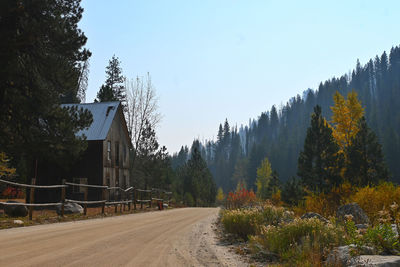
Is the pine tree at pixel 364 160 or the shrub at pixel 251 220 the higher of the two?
the pine tree at pixel 364 160

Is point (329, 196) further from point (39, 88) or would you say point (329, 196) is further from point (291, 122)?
point (291, 122)

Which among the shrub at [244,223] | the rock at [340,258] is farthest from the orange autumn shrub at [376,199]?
the rock at [340,258]

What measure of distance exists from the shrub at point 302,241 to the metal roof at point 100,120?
2474 centimetres

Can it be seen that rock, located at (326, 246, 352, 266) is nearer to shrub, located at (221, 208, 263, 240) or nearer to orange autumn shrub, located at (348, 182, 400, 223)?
shrub, located at (221, 208, 263, 240)

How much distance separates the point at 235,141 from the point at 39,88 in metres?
168

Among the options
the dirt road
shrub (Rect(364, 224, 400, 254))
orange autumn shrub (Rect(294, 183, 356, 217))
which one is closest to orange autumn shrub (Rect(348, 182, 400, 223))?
orange autumn shrub (Rect(294, 183, 356, 217))

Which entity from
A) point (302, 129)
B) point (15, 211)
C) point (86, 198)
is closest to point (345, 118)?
point (86, 198)

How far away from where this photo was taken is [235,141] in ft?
599

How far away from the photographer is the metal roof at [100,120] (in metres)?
30.5

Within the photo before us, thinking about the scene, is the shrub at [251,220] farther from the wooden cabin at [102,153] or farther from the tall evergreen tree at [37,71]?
the wooden cabin at [102,153]

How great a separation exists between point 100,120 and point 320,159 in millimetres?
19751

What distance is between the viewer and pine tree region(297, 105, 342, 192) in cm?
2839

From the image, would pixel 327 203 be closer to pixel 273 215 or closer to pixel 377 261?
pixel 273 215

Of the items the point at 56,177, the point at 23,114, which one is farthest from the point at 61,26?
the point at 56,177
